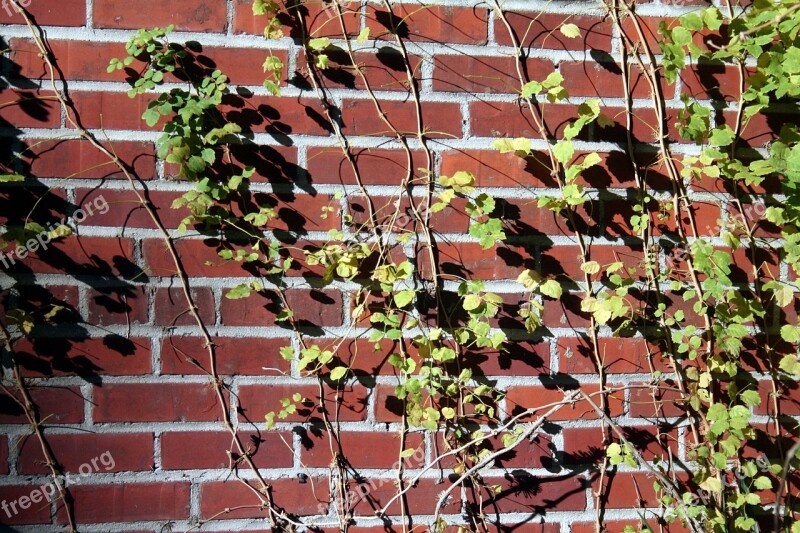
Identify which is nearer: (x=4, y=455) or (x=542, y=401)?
(x=4, y=455)

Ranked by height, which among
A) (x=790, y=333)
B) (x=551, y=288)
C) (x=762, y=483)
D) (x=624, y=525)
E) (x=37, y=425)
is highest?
(x=551, y=288)

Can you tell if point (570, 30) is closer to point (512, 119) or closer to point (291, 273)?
point (512, 119)

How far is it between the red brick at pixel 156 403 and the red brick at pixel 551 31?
1098mm

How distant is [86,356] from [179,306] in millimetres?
236

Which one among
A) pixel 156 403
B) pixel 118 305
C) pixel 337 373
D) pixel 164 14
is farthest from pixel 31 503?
pixel 164 14

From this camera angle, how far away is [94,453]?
4.60ft

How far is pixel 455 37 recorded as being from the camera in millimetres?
1444

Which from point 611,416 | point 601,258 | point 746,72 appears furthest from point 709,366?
point 746,72

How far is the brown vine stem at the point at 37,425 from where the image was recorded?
138cm

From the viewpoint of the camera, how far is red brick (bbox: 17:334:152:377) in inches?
54.6

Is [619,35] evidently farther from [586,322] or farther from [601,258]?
[586,322]

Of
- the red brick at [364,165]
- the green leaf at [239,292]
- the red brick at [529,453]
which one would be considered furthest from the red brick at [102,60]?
the red brick at [529,453]

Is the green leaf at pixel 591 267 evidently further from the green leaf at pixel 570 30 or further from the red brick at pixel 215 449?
the red brick at pixel 215 449

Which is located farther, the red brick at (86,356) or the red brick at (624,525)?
the red brick at (624,525)
